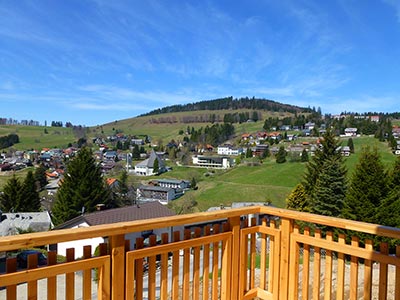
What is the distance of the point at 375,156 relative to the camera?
48.8 feet

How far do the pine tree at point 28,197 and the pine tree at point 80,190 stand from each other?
13.7 ft

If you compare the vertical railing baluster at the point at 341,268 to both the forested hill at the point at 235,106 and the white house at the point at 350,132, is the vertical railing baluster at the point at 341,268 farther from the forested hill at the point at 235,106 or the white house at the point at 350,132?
the forested hill at the point at 235,106

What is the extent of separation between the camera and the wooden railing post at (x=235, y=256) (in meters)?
2.59

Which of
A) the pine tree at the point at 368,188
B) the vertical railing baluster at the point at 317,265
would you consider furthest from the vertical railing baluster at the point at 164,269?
the pine tree at the point at 368,188

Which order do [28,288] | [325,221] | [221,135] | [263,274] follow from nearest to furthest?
[28,288]
[325,221]
[263,274]
[221,135]

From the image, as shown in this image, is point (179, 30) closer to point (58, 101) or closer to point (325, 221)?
point (325, 221)

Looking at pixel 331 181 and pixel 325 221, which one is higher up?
pixel 325 221

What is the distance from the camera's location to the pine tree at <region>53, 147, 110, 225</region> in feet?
76.1

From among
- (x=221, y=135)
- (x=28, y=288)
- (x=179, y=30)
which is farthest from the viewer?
(x=221, y=135)

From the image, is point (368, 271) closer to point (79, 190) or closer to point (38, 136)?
point (79, 190)

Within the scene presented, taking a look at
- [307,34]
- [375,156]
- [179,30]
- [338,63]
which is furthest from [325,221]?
[338,63]

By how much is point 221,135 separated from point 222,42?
6022 centimetres

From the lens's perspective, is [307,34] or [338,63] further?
[338,63]

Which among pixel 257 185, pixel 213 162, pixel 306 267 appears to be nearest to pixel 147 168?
pixel 213 162
